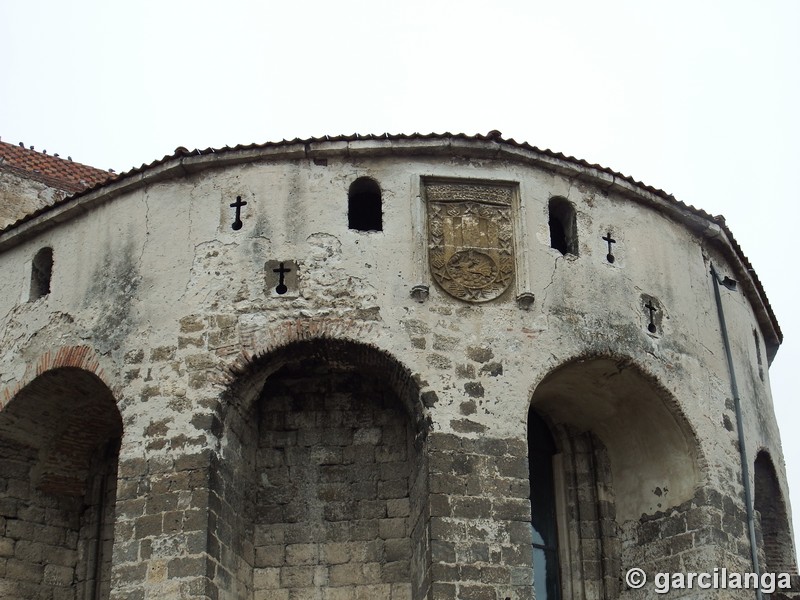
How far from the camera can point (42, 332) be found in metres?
16.5

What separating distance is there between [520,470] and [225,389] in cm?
318

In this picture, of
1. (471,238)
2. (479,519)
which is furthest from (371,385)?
(479,519)

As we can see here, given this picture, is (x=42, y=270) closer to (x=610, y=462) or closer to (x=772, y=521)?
(x=610, y=462)

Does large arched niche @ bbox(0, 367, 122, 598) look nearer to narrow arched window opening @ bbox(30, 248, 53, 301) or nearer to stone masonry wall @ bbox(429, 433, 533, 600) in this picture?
narrow arched window opening @ bbox(30, 248, 53, 301)

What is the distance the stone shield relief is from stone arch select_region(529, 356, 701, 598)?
1.26 meters

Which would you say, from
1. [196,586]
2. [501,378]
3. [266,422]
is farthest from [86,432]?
[501,378]

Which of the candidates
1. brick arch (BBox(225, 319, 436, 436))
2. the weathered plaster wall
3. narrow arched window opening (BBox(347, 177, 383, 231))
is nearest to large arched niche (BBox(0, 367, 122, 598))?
brick arch (BBox(225, 319, 436, 436))

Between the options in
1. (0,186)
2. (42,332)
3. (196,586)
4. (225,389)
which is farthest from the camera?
(0,186)

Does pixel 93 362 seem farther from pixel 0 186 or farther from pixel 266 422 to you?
pixel 0 186

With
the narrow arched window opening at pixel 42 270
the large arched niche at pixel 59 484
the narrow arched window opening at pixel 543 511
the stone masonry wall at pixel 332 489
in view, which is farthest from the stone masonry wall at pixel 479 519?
the narrow arched window opening at pixel 42 270

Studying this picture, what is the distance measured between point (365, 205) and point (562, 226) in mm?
2302

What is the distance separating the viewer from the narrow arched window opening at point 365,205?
16.2m

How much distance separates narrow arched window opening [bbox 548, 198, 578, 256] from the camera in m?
16.5

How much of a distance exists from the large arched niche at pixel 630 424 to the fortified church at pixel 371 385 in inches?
1.1
